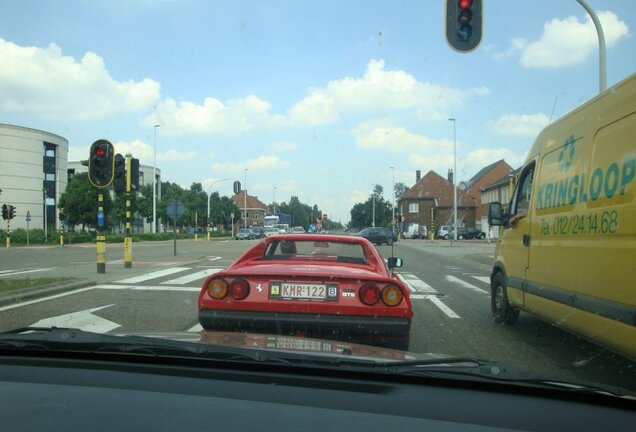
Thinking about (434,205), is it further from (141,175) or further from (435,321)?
(435,321)

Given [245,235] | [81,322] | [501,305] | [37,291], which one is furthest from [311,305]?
[245,235]

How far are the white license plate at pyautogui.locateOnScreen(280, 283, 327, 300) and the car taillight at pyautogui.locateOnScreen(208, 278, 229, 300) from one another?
1.70 feet

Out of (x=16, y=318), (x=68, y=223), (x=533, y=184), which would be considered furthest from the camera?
(x=68, y=223)

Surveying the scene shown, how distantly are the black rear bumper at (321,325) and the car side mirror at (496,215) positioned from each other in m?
3.04

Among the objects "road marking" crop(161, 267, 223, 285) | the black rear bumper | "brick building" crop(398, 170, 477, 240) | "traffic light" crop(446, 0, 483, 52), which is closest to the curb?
"road marking" crop(161, 267, 223, 285)

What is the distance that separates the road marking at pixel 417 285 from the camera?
11.8m

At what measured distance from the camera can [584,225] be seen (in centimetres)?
488

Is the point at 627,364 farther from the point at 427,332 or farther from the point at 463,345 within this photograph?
the point at 427,332

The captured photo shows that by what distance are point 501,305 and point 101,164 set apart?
10.7m

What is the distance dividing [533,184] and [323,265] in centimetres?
275

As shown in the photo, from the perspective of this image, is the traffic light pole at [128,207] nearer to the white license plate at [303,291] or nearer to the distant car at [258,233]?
the white license plate at [303,291]

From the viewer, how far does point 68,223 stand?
58.4m

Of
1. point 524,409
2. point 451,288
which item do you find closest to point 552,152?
point 524,409

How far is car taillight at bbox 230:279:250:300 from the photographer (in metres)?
5.04
